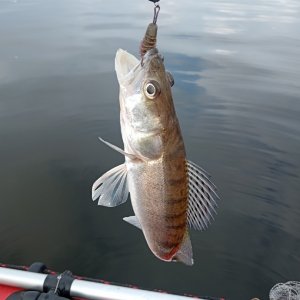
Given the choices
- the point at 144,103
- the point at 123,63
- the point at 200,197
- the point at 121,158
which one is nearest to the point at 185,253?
the point at 200,197

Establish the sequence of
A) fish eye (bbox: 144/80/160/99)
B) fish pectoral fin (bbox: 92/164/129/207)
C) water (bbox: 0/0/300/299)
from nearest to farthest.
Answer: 1. fish eye (bbox: 144/80/160/99)
2. fish pectoral fin (bbox: 92/164/129/207)
3. water (bbox: 0/0/300/299)

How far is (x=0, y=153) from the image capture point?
7.80 meters

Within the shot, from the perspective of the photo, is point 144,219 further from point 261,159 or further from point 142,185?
point 261,159

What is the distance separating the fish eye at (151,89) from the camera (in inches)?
88.6

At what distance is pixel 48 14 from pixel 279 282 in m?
18.9

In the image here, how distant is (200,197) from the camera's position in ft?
7.77

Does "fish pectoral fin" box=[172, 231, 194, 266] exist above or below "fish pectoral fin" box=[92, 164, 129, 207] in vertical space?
below

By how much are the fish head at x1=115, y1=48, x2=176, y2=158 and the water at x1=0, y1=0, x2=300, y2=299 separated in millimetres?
3574

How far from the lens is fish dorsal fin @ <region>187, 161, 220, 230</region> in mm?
2342

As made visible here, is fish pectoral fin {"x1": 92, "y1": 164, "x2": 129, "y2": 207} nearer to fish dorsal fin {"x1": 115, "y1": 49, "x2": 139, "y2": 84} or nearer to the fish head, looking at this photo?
the fish head

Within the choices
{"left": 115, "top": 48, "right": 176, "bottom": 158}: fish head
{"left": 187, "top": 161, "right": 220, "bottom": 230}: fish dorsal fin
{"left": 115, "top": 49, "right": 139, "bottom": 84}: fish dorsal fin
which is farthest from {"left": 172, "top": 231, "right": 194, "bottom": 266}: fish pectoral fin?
{"left": 115, "top": 49, "right": 139, "bottom": 84}: fish dorsal fin

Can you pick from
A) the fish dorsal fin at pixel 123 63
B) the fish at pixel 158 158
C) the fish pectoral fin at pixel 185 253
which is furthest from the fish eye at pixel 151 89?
the fish pectoral fin at pixel 185 253

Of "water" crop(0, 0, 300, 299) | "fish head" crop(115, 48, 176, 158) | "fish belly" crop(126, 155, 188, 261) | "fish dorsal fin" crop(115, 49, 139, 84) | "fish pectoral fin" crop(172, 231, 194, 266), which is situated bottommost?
Answer: "water" crop(0, 0, 300, 299)

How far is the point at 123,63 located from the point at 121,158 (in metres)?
5.60
